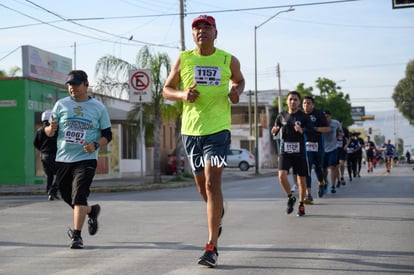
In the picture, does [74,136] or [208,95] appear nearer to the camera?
[208,95]

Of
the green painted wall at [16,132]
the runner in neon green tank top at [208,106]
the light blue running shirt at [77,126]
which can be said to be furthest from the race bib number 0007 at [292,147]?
the green painted wall at [16,132]

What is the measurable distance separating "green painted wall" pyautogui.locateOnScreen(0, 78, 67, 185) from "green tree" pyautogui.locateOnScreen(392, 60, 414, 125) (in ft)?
213

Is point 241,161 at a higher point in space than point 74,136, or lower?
lower

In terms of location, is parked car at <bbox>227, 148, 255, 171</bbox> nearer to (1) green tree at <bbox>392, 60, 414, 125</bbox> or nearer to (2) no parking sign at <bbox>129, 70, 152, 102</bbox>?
(2) no parking sign at <bbox>129, 70, 152, 102</bbox>

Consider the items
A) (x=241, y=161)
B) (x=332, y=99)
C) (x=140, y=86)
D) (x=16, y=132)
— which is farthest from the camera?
(x=332, y=99)

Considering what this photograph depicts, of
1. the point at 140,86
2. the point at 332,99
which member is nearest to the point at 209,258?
the point at 140,86

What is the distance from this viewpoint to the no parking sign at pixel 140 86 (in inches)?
891

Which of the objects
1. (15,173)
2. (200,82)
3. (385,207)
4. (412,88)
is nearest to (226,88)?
(200,82)

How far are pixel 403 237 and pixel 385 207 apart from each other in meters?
3.99

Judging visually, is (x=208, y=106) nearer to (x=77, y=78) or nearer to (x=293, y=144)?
(x=77, y=78)

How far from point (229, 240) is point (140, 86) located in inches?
593

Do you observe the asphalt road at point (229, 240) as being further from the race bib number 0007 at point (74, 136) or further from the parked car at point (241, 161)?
the parked car at point (241, 161)

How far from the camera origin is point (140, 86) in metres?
Result: 22.8

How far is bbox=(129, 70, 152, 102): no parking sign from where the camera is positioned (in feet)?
74.2
